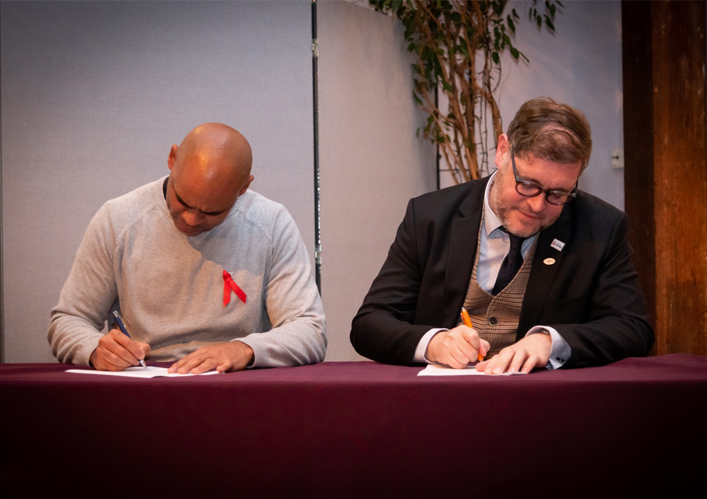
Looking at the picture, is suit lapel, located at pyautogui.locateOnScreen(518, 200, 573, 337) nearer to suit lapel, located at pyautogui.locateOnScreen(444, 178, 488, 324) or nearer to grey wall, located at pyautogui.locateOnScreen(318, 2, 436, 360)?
suit lapel, located at pyautogui.locateOnScreen(444, 178, 488, 324)

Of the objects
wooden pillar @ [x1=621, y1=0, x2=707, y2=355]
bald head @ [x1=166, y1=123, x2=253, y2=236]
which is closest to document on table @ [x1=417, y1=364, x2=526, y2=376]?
bald head @ [x1=166, y1=123, x2=253, y2=236]

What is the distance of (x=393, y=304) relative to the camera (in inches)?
77.0

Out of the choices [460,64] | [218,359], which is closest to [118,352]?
[218,359]

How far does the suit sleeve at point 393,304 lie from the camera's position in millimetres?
1729

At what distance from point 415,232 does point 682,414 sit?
3.24ft

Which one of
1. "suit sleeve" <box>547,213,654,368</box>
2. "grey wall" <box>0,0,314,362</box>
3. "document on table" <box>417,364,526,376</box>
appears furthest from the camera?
"grey wall" <box>0,0,314,362</box>

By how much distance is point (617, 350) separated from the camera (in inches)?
64.1

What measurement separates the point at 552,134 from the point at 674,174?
2357 mm

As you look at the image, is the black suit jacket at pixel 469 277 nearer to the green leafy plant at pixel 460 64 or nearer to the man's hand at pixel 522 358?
the man's hand at pixel 522 358

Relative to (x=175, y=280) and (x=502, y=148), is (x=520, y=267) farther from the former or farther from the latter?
(x=175, y=280)

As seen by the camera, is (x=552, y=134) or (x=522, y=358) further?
(x=552, y=134)

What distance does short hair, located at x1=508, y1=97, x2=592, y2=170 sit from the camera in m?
1.72

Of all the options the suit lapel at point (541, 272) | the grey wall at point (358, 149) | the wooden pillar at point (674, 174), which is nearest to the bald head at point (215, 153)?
the suit lapel at point (541, 272)

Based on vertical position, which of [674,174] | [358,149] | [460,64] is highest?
[460,64]
